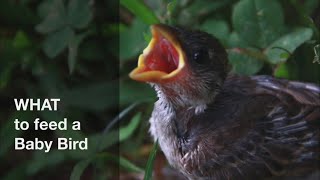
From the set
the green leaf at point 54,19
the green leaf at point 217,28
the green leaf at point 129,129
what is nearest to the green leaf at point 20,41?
the green leaf at point 54,19

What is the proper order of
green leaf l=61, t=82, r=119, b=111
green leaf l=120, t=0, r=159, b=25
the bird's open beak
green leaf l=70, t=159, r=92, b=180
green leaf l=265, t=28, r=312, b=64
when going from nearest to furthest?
the bird's open beak
green leaf l=70, t=159, r=92, b=180
green leaf l=265, t=28, r=312, b=64
green leaf l=120, t=0, r=159, b=25
green leaf l=61, t=82, r=119, b=111

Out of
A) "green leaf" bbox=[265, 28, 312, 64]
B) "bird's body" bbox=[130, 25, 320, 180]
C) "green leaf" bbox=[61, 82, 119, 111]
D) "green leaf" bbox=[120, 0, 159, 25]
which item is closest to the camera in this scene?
"bird's body" bbox=[130, 25, 320, 180]

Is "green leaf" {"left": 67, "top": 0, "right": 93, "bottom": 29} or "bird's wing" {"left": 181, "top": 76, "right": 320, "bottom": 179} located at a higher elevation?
"green leaf" {"left": 67, "top": 0, "right": 93, "bottom": 29}

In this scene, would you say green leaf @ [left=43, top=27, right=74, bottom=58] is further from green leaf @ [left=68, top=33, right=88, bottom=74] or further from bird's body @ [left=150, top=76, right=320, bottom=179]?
bird's body @ [left=150, top=76, right=320, bottom=179]

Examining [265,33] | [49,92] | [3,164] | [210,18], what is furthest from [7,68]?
[265,33]

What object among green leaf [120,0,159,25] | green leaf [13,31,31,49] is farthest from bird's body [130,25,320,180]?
green leaf [13,31,31,49]

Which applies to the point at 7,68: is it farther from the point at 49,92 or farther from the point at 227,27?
the point at 227,27

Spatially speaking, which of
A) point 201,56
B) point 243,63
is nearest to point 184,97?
point 201,56
